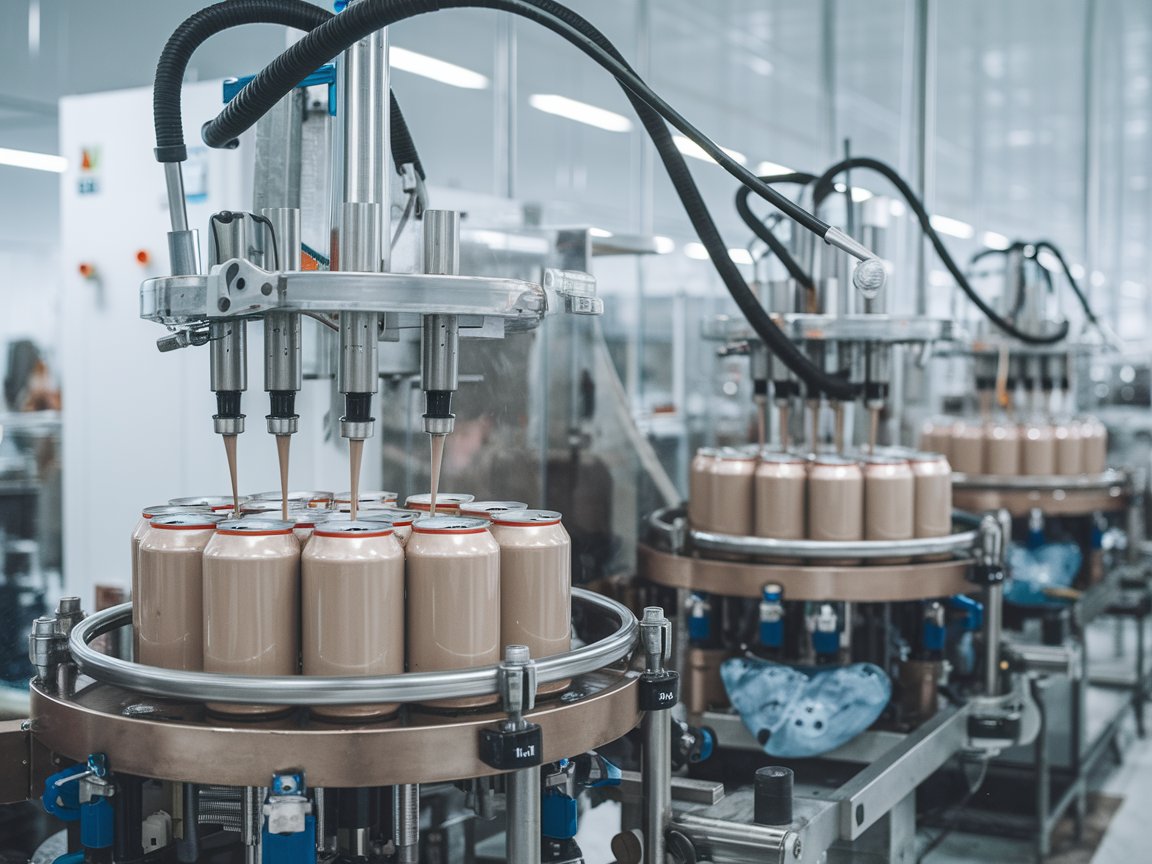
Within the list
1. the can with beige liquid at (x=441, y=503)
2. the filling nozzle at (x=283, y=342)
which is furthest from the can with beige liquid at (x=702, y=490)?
the filling nozzle at (x=283, y=342)

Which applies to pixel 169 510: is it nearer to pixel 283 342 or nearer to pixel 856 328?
pixel 283 342

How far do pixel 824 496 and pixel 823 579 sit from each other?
15cm

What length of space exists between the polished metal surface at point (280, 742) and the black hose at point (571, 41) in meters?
0.63

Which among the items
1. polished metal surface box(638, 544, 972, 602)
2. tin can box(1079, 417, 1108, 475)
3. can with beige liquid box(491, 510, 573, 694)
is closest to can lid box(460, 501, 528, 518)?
can with beige liquid box(491, 510, 573, 694)

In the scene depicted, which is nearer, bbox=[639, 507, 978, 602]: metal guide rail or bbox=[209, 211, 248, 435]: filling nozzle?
bbox=[209, 211, 248, 435]: filling nozzle

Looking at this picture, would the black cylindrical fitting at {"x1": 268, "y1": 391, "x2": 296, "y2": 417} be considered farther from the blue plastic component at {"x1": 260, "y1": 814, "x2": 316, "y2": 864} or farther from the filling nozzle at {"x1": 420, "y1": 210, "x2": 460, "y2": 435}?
the blue plastic component at {"x1": 260, "y1": 814, "x2": 316, "y2": 864}

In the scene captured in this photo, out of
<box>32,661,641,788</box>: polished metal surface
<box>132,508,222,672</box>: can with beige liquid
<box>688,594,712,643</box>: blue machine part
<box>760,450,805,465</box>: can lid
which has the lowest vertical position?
<box>688,594,712,643</box>: blue machine part

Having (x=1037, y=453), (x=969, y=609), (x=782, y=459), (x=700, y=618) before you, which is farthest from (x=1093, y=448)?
(x=700, y=618)

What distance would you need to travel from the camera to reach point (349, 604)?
1.18 m

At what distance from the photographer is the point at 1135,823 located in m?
3.43

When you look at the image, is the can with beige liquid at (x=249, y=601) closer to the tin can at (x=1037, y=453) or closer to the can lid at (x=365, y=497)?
the can lid at (x=365, y=497)

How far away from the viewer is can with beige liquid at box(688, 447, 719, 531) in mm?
2174

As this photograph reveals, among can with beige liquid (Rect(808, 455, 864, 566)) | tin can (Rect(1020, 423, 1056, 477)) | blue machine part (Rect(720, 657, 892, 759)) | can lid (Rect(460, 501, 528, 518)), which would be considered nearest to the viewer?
can lid (Rect(460, 501, 528, 518))

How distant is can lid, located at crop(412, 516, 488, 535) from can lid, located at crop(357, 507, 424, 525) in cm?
3
